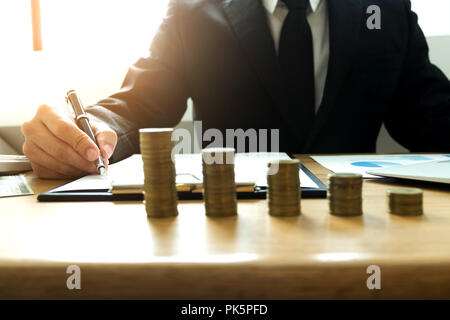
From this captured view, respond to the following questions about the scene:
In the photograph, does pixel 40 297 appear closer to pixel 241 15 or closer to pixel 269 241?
pixel 269 241

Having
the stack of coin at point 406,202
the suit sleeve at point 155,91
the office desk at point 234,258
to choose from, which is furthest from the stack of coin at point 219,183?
the suit sleeve at point 155,91

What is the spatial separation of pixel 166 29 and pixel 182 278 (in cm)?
126

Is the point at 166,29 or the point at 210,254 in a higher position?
the point at 166,29

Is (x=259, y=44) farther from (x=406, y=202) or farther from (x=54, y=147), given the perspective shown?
(x=406, y=202)

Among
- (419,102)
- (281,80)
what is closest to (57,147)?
(281,80)

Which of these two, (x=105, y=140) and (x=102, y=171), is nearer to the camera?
(x=102, y=171)

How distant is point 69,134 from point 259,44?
0.74 metres

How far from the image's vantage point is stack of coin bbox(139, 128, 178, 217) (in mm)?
464

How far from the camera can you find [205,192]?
475 millimetres

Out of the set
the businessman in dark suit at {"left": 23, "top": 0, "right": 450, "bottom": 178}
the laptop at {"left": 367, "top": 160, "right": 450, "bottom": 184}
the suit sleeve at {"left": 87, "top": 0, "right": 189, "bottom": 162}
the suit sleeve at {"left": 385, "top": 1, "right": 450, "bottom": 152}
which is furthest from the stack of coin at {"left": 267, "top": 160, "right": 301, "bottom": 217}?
the suit sleeve at {"left": 385, "top": 1, "right": 450, "bottom": 152}

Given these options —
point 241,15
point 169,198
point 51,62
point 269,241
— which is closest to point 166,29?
point 241,15

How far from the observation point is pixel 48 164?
0.75 m

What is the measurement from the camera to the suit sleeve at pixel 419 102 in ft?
4.01

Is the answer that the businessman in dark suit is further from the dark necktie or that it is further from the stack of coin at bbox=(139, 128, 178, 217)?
the stack of coin at bbox=(139, 128, 178, 217)
